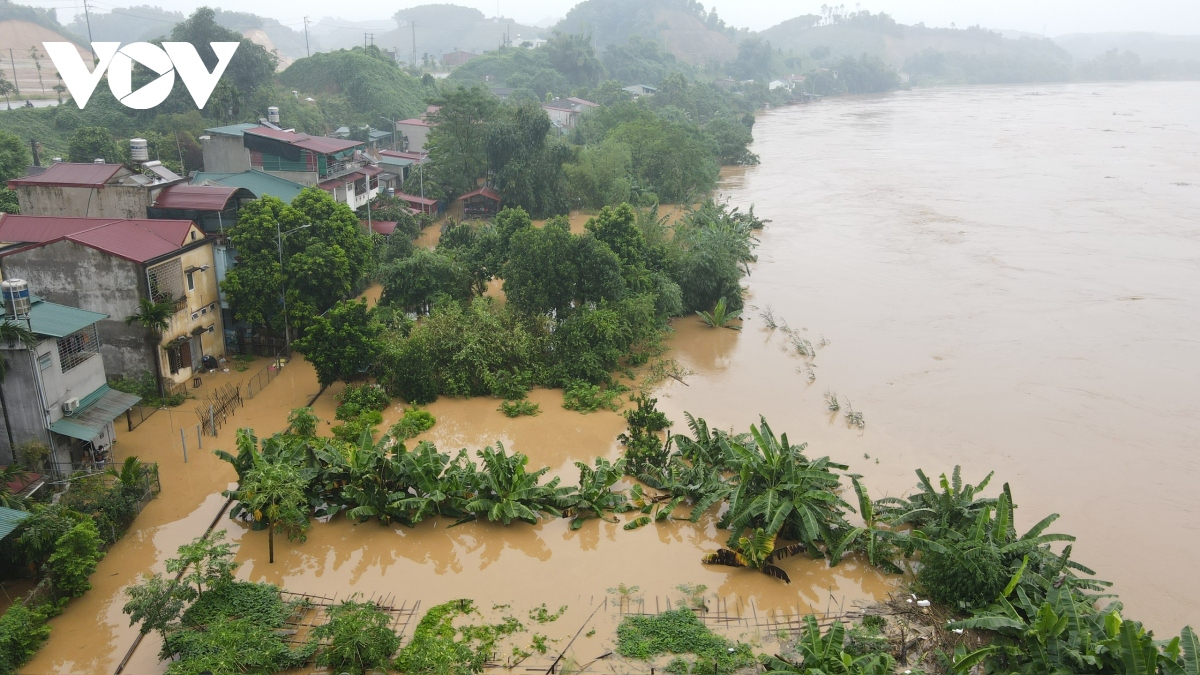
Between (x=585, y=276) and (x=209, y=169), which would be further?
(x=209, y=169)

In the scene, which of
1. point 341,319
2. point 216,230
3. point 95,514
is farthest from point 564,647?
point 216,230

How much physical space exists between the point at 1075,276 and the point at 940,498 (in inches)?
785

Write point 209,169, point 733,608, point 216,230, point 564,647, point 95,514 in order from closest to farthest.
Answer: point 564,647 < point 733,608 < point 95,514 < point 216,230 < point 209,169

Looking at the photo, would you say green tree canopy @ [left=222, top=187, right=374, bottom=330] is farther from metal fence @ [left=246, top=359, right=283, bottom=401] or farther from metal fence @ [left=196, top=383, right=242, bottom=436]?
metal fence @ [left=196, top=383, right=242, bottom=436]

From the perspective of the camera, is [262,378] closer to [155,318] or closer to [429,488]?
[155,318]

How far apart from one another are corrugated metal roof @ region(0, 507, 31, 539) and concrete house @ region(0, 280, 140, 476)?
8.03ft

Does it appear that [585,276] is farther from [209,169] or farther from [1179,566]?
[209,169]

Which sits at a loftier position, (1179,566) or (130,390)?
(130,390)

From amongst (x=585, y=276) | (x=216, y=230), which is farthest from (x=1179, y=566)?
(x=216, y=230)

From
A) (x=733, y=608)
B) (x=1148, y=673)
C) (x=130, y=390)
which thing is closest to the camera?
(x=1148, y=673)

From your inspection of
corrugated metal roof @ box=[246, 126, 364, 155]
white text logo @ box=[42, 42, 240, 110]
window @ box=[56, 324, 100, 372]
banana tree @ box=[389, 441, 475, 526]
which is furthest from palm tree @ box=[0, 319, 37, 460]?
white text logo @ box=[42, 42, 240, 110]

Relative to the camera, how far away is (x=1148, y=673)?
9320 millimetres

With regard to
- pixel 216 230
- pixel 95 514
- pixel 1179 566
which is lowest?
pixel 1179 566

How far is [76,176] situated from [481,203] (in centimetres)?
1697
